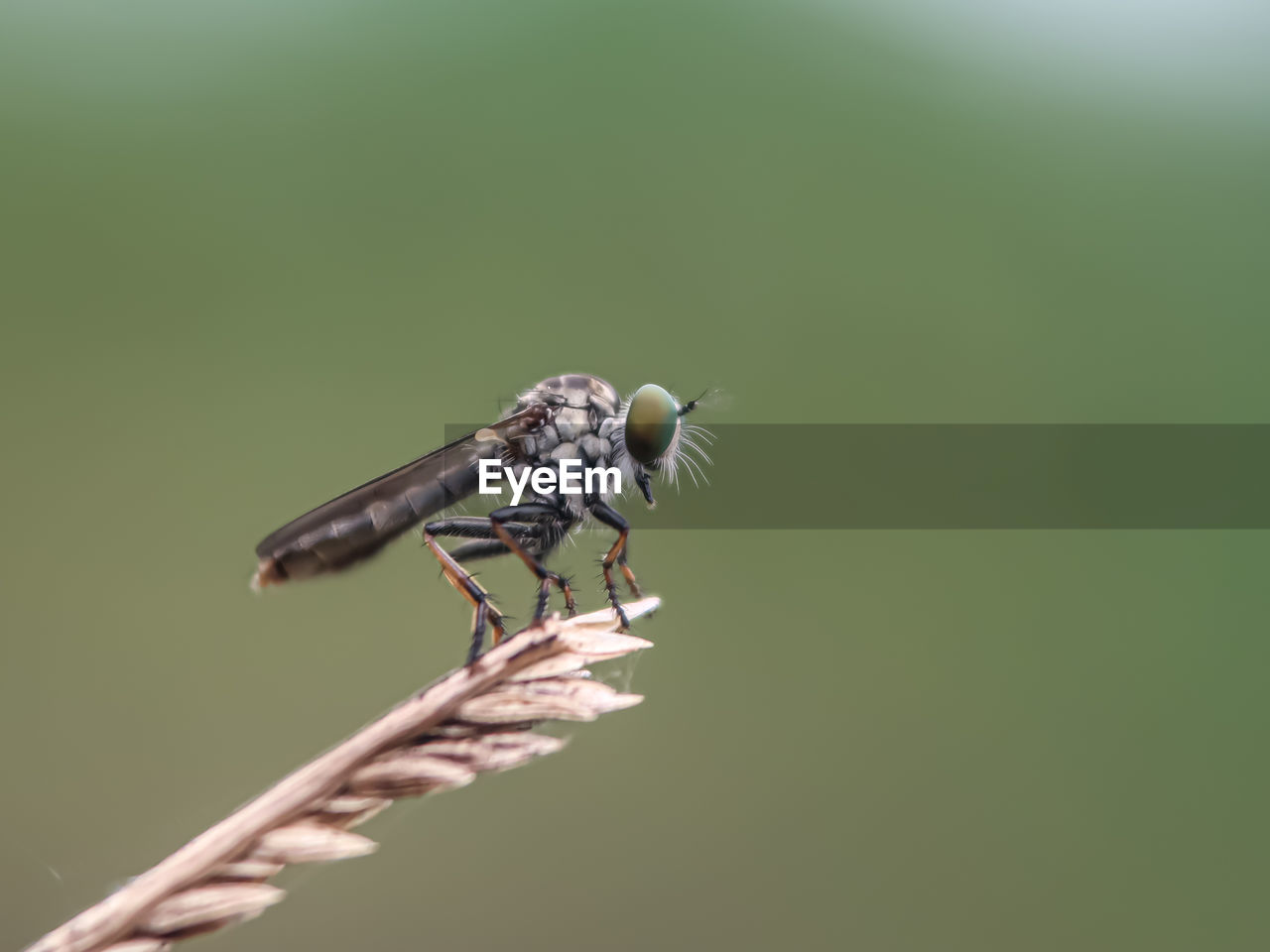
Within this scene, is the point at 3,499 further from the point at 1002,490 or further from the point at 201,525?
the point at 1002,490

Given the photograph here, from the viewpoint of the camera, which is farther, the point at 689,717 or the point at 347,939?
the point at 689,717

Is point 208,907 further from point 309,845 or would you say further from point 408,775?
point 408,775

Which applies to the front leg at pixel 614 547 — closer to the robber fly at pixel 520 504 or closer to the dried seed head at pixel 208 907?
the robber fly at pixel 520 504

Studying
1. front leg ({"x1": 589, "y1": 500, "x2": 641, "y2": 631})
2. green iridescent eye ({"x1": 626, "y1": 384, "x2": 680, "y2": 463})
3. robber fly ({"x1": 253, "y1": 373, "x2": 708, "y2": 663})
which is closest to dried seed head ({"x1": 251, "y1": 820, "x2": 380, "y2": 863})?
robber fly ({"x1": 253, "y1": 373, "x2": 708, "y2": 663})

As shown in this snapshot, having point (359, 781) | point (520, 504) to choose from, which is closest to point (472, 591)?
point (520, 504)

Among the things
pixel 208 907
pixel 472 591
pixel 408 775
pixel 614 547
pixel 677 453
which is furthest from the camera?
pixel 677 453

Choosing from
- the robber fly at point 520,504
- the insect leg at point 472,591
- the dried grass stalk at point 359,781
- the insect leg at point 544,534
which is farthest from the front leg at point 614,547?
the dried grass stalk at point 359,781

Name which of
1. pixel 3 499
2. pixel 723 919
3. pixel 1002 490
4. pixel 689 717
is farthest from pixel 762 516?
pixel 3 499
